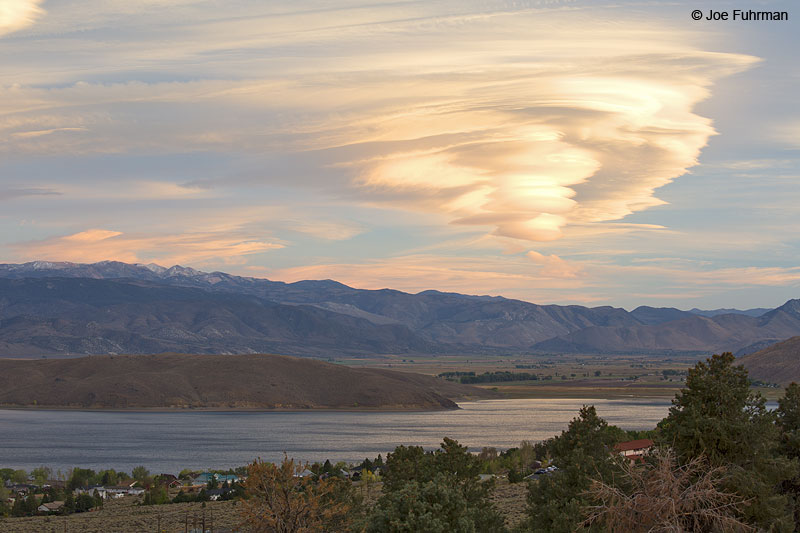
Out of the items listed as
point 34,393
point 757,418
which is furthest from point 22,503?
point 34,393

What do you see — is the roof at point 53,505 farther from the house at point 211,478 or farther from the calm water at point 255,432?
the calm water at point 255,432

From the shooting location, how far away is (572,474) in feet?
93.4

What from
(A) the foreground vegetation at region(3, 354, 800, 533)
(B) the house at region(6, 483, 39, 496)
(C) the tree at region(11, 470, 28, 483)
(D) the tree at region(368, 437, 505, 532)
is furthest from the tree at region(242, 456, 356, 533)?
(C) the tree at region(11, 470, 28, 483)

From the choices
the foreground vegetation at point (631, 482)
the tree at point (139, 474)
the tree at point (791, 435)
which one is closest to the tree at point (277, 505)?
the foreground vegetation at point (631, 482)

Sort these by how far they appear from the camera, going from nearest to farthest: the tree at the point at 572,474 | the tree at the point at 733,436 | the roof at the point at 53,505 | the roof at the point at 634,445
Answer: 1. the tree at the point at 733,436
2. the tree at the point at 572,474
3. the roof at the point at 53,505
4. the roof at the point at 634,445

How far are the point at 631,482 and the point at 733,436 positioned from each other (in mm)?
6993

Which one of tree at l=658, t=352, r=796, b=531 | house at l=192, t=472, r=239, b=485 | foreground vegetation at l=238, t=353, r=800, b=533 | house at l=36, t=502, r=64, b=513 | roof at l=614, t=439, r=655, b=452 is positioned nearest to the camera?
foreground vegetation at l=238, t=353, r=800, b=533

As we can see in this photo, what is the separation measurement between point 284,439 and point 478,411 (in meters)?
53.4

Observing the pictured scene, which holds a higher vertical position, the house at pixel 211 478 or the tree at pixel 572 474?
the tree at pixel 572 474

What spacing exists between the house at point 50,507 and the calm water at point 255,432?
2185 centimetres

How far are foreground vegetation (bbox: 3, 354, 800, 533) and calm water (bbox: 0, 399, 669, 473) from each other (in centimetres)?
6695

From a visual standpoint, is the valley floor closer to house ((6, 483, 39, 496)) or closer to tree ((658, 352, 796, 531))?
house ((6, 483, 39, 496))

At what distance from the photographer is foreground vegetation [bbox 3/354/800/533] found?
18.1 meters

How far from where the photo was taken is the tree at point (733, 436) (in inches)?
947
